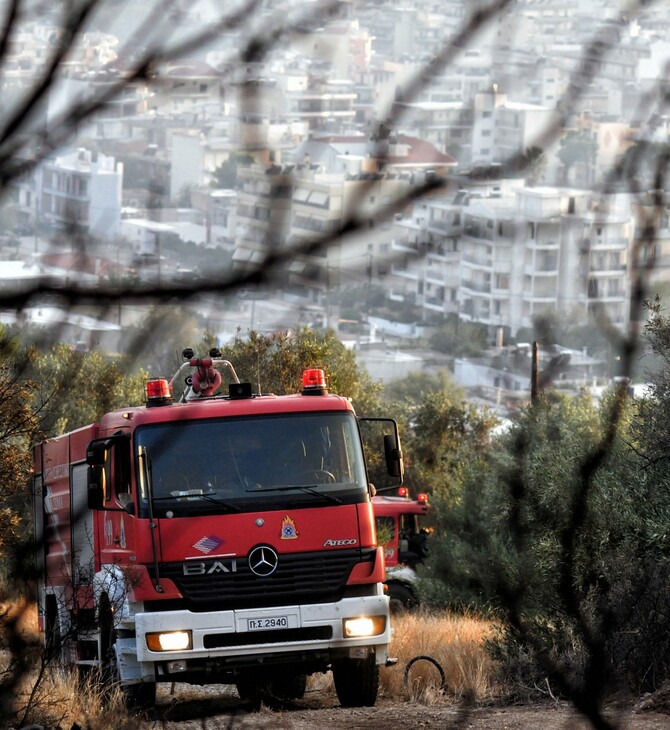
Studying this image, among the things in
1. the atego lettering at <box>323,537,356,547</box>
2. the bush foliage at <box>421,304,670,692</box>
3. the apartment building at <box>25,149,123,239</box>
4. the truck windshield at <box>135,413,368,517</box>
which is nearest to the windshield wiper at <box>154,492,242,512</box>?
the truck windshield at <box>135,413,368,517</box>

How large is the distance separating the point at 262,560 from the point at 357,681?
133cm

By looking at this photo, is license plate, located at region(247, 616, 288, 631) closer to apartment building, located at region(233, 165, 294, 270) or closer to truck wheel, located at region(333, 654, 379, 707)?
truck wheel, located at region(333, 654, 379, 707)

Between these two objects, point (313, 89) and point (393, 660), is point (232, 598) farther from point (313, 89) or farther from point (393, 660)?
point (313, 89)

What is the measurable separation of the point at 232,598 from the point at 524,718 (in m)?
2.14

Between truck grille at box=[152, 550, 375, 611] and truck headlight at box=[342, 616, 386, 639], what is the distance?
201 mm

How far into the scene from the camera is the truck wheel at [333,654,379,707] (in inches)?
424

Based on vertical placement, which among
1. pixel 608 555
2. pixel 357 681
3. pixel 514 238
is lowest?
pixel 357 681

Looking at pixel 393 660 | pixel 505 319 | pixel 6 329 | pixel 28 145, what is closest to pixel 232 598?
pixel 393 660

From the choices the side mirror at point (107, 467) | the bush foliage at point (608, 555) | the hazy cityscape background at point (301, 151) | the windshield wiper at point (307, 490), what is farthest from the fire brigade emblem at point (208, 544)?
the hazy cityscape background at point (301, 151)

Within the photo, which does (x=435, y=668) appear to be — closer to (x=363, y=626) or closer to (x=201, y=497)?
(x=363, y=626)

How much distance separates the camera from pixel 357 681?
1088 cm

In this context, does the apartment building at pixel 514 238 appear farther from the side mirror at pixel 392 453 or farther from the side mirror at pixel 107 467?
the side mirror at pixel 392 453

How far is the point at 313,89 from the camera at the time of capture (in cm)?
326

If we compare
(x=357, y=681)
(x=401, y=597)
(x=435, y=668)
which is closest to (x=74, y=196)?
(x=357, y=681)
